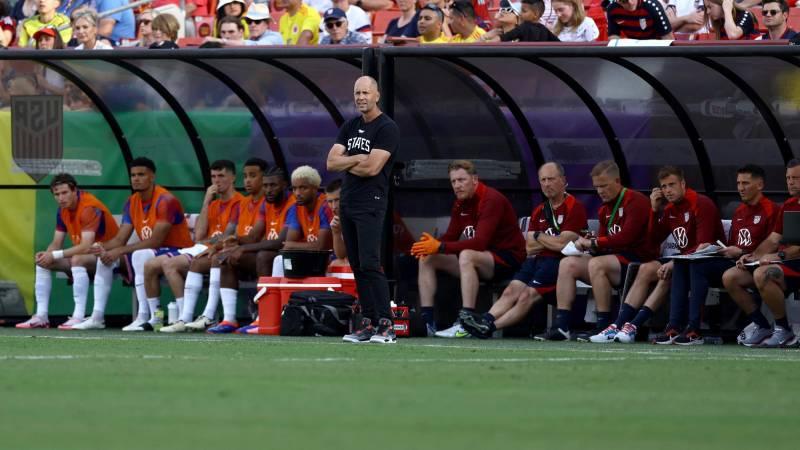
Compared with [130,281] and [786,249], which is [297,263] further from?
[786,249]

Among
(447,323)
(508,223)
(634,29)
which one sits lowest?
(447,323)

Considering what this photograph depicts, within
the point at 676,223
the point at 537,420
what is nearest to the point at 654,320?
the point at 676,223

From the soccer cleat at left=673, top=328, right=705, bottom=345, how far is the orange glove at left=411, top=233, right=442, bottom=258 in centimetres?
224

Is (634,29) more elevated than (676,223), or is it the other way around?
(634,29)

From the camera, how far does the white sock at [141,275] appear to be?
50.1ft

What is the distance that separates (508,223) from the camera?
47.2 feet

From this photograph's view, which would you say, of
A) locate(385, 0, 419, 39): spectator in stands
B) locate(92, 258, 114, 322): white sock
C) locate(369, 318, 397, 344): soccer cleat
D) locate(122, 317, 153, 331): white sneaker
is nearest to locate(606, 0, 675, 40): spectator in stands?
locate(385, 0, 419, 39): spectator in stands

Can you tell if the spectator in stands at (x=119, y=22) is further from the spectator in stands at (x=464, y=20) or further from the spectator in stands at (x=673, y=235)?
the spectator in stands at (x=673, y=235)

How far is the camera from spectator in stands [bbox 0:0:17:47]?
1862 centimetres

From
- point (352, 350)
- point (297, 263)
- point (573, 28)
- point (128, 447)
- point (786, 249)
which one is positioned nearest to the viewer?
point (128, 447)

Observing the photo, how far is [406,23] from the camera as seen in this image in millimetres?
16781

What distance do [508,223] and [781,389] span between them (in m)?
6.87

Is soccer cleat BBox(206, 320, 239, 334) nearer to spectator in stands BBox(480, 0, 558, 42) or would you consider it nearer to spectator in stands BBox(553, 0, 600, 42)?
spectator in stands BBox(480, 0, 558, 42)

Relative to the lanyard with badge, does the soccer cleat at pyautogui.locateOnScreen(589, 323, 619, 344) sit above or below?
below
